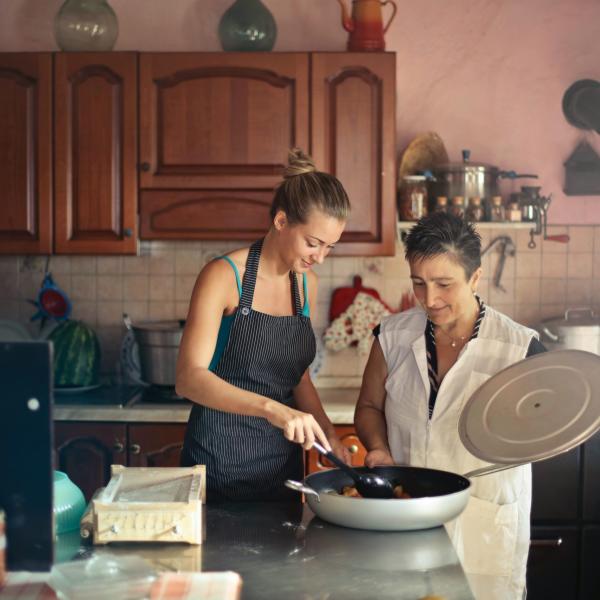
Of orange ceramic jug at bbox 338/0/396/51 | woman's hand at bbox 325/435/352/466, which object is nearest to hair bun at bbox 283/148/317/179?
woman's hand at bbox 325/435/352/466

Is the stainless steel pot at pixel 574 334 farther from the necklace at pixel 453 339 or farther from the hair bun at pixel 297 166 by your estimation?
the hair bun at pixel 297 166

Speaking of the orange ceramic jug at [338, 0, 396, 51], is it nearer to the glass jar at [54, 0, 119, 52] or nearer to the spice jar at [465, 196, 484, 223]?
the spice jar at [465, 196, 484, 223]

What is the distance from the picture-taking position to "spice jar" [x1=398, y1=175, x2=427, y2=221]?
365cm

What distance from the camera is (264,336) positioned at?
7.95ft

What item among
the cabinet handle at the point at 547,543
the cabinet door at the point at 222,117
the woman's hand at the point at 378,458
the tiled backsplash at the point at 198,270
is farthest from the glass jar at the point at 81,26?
the cabinet handle at the point at 547,543

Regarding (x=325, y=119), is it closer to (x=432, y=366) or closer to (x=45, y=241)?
(x=45, y=241)

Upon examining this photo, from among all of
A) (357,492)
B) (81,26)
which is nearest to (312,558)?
(357,492)

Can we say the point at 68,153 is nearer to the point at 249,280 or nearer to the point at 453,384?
the point at 249,280

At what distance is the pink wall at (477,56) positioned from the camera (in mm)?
3850

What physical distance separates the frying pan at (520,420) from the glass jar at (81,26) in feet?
7.48

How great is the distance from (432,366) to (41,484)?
1.20 m

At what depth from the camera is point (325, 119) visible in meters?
3.50

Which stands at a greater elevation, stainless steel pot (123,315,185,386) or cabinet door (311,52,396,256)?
cabinet door (311,52,396,256)

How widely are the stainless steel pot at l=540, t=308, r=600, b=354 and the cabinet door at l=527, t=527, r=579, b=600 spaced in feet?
2.20
